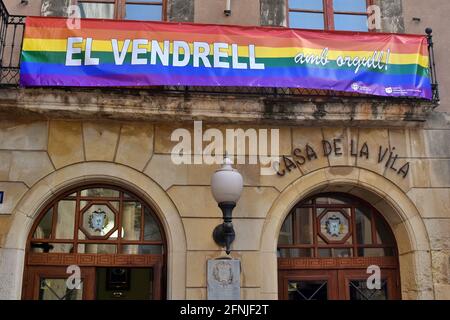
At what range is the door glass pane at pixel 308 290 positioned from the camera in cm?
810

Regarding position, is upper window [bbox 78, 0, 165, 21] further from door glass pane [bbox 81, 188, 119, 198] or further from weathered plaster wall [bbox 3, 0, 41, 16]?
door glass pane [bbox 81, 188, 119, 198]

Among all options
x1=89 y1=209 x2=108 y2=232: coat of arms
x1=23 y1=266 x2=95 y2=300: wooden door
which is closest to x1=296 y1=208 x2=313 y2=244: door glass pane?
x1=89 y1=209 x2=108 y2=232: coat of arms

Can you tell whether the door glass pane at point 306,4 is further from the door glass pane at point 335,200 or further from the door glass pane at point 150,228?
the door glass pane at point 150,228

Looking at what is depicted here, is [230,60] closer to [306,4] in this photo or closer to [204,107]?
[204,107]

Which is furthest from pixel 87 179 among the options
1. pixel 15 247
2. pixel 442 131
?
pixel 442 131

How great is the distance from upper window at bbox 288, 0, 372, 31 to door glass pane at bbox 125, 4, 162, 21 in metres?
2.13

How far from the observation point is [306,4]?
9102mm

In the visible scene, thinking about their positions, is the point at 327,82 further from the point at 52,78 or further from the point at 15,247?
the point at 15,247

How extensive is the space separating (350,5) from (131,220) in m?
4.96

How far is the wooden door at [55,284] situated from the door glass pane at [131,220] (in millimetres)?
761

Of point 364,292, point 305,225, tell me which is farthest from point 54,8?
point 364,292

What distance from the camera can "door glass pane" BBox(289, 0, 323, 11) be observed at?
9.06m

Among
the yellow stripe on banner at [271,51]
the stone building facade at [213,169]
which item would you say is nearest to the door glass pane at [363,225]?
the stone building facade at [213,169]

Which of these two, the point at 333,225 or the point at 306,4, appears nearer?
the point at 333,225
